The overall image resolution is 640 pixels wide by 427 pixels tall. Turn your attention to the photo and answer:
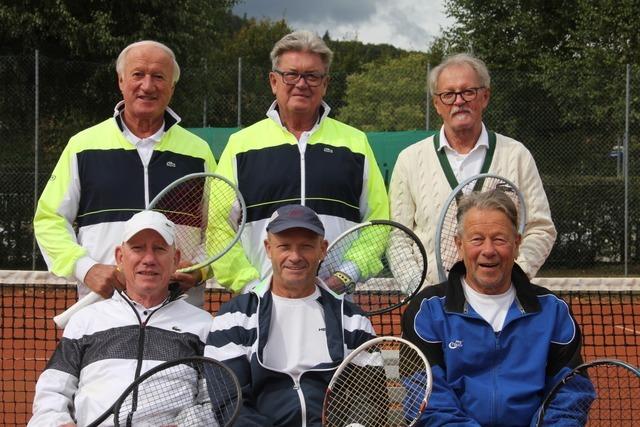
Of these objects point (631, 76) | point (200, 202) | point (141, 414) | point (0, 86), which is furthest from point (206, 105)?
point (141, 414)

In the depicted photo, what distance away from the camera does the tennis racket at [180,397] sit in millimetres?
2377

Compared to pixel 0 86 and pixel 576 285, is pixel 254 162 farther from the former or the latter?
pixel 0 86

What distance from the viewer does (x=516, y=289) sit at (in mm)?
2668

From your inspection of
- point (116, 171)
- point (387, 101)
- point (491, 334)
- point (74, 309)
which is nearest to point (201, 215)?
point (116, 171)

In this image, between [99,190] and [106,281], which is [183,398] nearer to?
[106,281]

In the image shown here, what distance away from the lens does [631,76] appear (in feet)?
30.2

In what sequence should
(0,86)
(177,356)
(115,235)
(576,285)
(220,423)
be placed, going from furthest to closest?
(0,86) → (576,285) → (115,235) → (177,356) → (220,423)

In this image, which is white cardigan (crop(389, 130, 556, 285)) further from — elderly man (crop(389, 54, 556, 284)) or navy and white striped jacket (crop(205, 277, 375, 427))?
navy and white striped jacket (crop(205, 277, 375, 427))

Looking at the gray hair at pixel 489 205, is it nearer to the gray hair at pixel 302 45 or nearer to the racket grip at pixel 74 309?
the gray hair at pixel 302 45

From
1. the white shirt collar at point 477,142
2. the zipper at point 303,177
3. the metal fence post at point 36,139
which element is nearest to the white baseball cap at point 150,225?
the zipper at point 303,177

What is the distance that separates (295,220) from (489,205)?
0.56m

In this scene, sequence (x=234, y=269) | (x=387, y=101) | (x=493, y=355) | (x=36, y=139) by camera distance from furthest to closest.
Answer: (x=387, y=101), (x=36, y=139), (x=234, y=269), (x=493, y=355)

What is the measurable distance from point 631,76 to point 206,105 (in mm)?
4420

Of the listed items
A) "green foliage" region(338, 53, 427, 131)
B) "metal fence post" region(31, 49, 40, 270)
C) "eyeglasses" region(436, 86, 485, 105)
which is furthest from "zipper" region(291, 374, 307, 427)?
"green foliage" region(338, 53, 427, 131)
